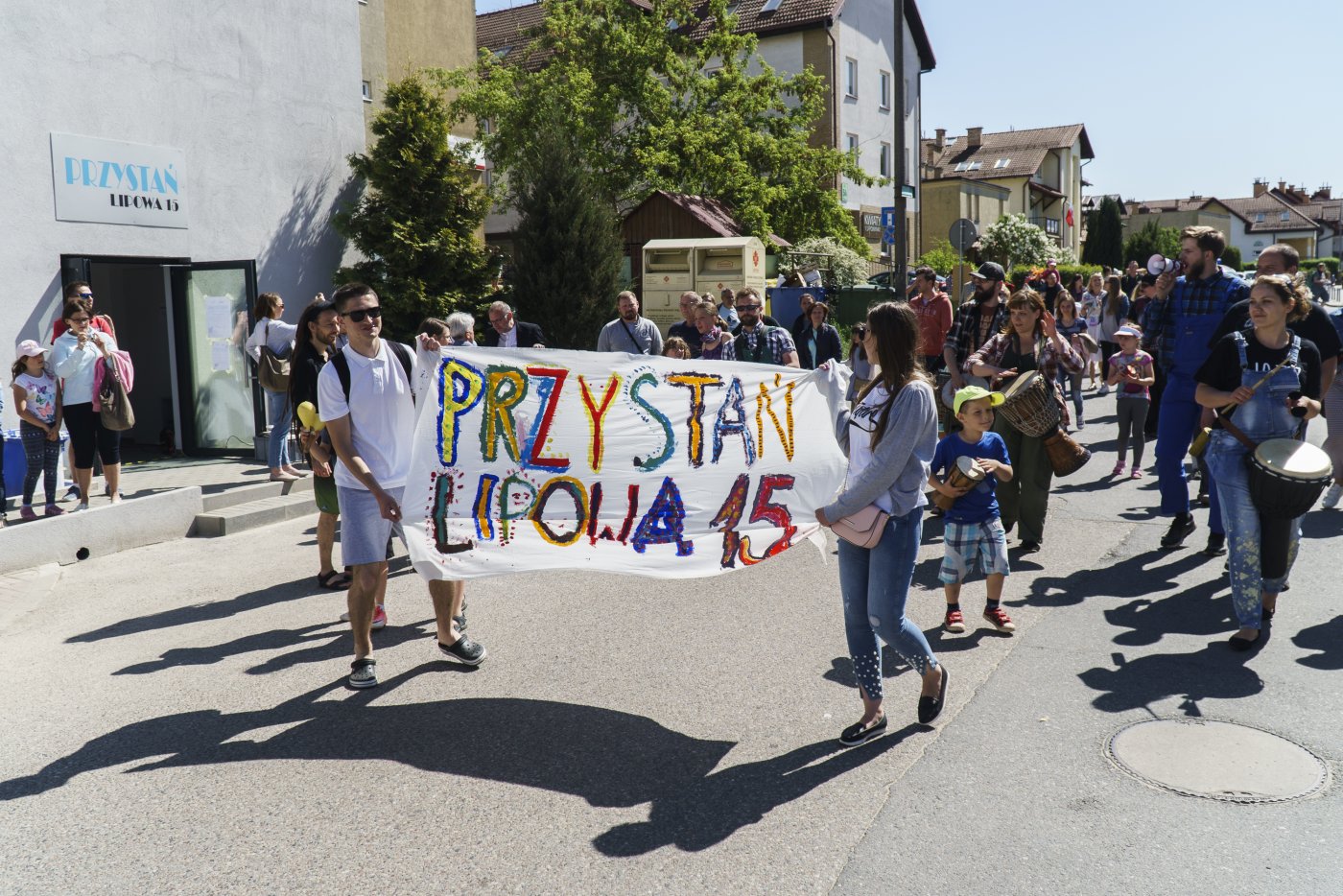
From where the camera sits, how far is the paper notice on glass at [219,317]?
1374 cm

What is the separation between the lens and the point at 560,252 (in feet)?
63.7

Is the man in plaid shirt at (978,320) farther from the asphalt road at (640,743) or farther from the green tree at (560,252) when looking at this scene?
the green tree at (560,252)

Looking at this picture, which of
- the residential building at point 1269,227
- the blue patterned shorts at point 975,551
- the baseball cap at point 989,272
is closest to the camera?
the blue patterned shorts at point 975,551

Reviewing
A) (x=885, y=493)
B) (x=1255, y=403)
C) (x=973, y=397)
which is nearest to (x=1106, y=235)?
(x=1255, y=403)

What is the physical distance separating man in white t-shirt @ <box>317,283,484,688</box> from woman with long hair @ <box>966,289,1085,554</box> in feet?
14.5

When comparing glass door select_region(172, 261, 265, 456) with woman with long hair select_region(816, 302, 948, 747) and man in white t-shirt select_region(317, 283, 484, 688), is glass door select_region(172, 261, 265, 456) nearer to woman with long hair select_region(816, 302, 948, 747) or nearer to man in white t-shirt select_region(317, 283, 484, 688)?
man in white t-shirt select_region(317, 283, 484, 688)

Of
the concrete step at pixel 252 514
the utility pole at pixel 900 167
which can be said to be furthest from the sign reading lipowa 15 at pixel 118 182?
the utility pole at pixel 900 167

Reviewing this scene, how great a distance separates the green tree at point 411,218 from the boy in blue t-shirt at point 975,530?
11.3m

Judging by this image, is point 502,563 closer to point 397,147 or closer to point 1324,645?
point 1324,645

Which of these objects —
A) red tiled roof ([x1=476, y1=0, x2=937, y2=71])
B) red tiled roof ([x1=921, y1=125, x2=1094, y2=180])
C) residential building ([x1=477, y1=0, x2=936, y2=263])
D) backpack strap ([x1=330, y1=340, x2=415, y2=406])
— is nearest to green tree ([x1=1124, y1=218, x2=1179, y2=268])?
red tiled roof ([x1=921, y1=125, x2=1094, y2=180])

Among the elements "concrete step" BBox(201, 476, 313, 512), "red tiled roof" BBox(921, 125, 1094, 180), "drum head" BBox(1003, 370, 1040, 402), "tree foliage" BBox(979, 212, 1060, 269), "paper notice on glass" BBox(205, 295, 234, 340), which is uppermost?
"red tiled roof" BBox(921, 125, 1094, 180)

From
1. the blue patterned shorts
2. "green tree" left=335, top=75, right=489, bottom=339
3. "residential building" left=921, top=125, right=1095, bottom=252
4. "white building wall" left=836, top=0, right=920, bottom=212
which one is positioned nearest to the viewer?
the blue patterned shorts

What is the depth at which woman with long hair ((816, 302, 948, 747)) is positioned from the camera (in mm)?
4395

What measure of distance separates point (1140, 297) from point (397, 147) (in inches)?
423
